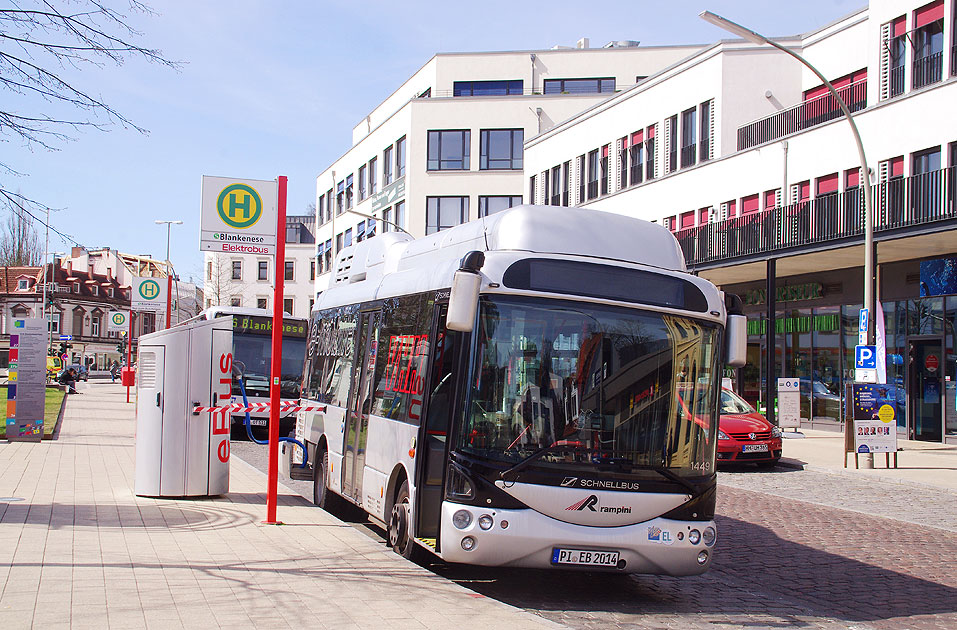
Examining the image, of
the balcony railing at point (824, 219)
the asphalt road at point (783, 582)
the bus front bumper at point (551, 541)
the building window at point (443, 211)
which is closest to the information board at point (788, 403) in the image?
the balcony railing at point (824, 219)

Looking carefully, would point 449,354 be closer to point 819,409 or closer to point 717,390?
point 717,390

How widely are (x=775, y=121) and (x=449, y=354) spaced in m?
27.9

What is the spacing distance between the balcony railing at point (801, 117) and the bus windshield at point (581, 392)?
25103 mm

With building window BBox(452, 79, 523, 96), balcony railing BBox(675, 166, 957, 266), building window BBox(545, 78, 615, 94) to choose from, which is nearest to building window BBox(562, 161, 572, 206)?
balcony railing BBox(675, 166, 957, 266)

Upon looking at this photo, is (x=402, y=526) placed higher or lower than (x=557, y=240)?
lower

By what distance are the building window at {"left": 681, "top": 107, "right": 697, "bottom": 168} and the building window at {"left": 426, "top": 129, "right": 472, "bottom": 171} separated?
21.1m

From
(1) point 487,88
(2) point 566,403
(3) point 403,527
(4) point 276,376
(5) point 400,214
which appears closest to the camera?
(2) point 566,403

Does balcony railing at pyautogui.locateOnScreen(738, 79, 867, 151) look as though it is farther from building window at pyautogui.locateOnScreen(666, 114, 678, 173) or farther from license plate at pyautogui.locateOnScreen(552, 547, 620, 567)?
license plate at pyautogui.locateOnScreen(552, 547, 620, 567)

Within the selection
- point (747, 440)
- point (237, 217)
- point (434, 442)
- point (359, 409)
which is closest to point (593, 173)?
point (747, 440)

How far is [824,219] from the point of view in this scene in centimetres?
2770

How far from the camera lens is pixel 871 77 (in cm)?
2906

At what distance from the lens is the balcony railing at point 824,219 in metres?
Result: 24.0

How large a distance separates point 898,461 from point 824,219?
26.2 ft

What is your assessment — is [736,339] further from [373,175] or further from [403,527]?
[373,175]
